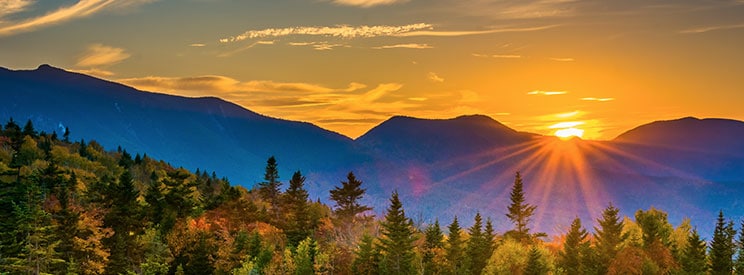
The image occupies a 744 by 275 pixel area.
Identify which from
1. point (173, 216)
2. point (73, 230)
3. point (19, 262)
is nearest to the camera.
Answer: point (19, 262)

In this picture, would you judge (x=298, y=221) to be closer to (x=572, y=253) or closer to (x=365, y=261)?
(x=365, y=261)

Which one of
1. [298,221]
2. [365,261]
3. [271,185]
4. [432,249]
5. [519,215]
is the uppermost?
[271,185]

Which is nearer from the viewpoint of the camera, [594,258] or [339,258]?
[594,258]

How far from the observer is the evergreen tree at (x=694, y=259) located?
89562 millimetres

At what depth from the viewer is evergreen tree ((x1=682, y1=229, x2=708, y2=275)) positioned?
89.6m

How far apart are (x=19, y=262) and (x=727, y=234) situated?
294ft

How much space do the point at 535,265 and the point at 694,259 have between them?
20.5m

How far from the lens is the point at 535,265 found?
9050 cm

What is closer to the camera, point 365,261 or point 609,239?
point 365,261

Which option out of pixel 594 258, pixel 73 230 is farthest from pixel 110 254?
pixel 594 258

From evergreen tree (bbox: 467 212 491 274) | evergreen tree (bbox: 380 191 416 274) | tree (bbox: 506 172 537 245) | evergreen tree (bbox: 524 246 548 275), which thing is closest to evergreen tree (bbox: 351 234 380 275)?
evergreen tree (bbox: 380 191 416 274)

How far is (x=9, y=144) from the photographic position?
198 meters

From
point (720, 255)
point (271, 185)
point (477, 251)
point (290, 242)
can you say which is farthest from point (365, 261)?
point (720, 255)

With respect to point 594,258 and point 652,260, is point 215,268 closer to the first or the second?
point 594,258
